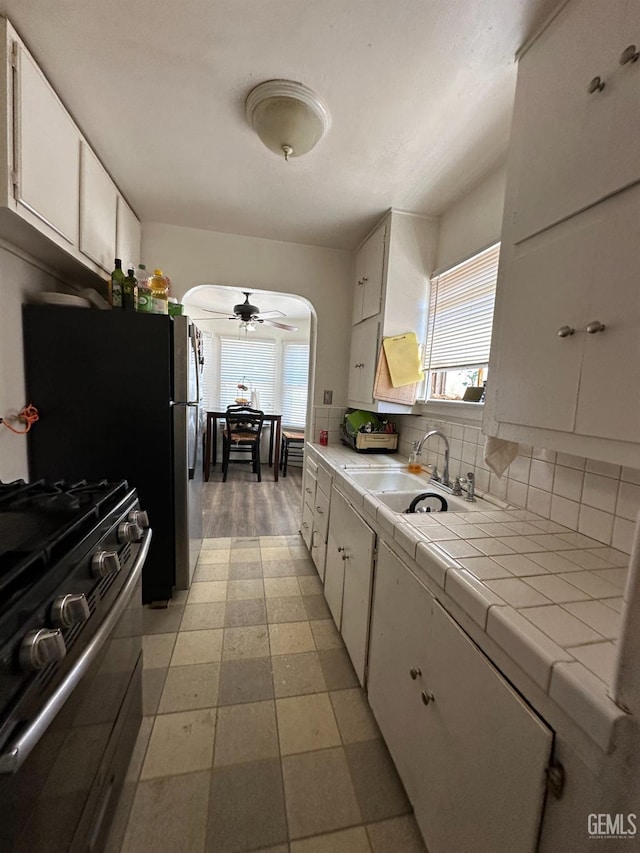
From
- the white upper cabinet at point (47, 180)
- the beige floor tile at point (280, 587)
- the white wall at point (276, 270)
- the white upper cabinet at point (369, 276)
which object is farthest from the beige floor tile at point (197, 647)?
the white upper cabinet at point (369, 276)

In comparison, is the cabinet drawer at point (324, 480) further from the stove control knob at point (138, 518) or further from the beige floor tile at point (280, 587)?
the stove control knob at point (138, 518)

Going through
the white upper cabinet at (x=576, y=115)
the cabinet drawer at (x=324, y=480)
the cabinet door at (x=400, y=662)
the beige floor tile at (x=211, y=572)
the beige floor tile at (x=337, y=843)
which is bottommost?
the beige floor tile at (x=337, y=843)

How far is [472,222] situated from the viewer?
1.77 m

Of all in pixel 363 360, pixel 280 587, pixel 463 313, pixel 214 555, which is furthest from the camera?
pixel 214 555

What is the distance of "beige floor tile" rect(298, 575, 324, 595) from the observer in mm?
2115

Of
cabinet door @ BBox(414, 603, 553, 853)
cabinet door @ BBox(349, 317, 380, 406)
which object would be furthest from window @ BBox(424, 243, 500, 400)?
cabinet door @ BBox(414, 603, 553, 853)

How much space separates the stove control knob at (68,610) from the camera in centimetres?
57

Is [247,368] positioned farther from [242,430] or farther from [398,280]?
[398,280]

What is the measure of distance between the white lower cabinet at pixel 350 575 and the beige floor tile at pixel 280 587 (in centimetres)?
30

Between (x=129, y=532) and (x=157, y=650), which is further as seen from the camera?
(x=157, y=650)

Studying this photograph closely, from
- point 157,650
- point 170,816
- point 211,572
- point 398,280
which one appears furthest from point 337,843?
point 398,280

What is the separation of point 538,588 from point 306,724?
3.53 feet

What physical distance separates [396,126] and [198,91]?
0.79 metres

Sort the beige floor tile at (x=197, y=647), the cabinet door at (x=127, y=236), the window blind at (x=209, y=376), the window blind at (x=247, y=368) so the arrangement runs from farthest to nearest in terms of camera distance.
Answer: the window blind at (x=247, y=368), the window blind at (x=209, y=376), the cabinet door at (x=127, y=236), the beige floor tile at (x=197, y=647)
